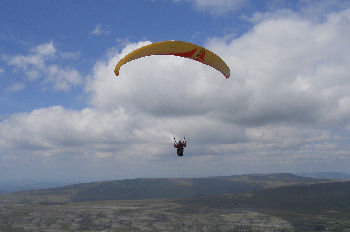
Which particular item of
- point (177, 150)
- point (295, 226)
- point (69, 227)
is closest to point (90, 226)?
point (69, 227)

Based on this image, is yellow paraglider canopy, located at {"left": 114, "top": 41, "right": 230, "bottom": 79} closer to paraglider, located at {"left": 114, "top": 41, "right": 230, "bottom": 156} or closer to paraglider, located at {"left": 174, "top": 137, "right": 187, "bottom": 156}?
paraglider, located at {"left": 114, "top": 41, "right": 230, "bottom": 156}

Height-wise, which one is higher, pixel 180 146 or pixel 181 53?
pixel 181 53

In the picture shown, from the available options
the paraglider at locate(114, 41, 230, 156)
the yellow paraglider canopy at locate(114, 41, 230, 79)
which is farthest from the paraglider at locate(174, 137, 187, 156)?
the yellow paraglider canopy at locate(114, 41, 230, 79)

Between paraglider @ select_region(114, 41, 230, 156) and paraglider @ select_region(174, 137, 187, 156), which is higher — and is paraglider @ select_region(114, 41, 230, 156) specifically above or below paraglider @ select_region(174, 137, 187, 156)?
above

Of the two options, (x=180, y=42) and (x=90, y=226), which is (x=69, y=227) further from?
(x=180, y=42)

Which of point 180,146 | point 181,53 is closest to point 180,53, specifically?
point 181,53

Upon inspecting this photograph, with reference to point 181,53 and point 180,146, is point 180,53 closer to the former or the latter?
point 181,53

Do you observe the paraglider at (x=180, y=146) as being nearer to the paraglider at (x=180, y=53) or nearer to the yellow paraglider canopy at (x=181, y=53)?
the paraglider at (x=180, y=53)

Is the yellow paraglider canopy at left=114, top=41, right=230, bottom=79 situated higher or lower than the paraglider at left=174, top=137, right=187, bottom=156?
higher

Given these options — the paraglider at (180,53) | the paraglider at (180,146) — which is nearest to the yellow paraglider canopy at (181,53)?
the paraglider at (180,53)
